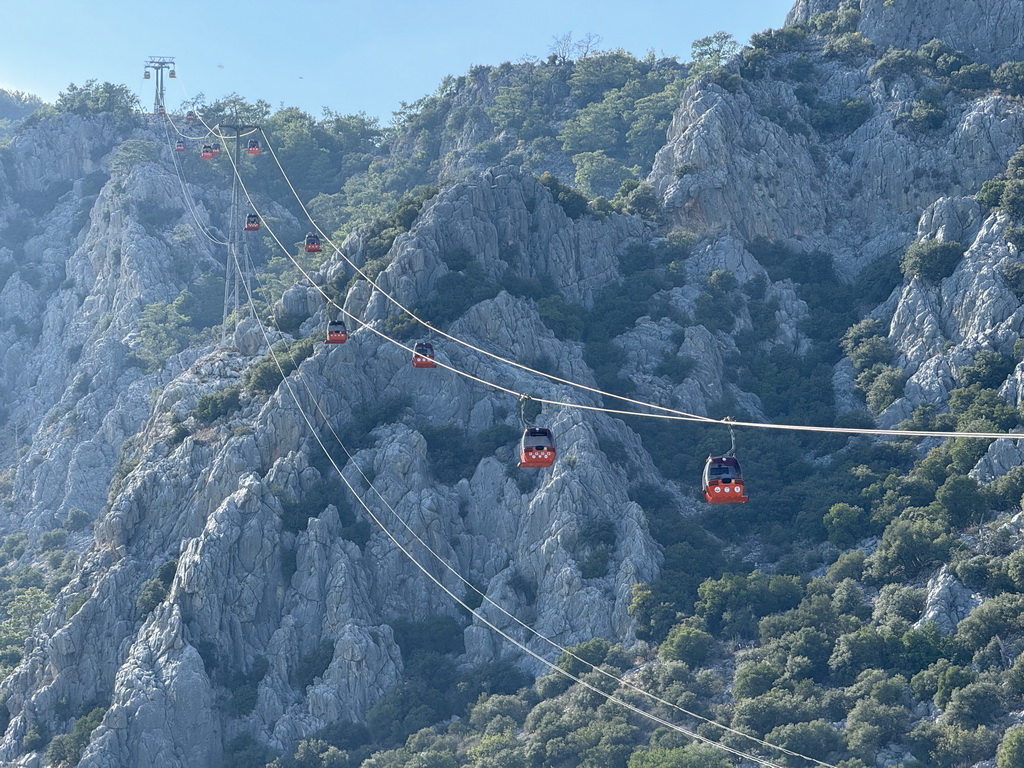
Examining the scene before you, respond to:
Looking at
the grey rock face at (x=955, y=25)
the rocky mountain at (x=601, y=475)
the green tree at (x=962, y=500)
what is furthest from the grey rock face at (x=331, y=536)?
the grey rock face at (x=955, y=25)

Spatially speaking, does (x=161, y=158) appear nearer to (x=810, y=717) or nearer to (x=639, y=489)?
(x=639, y=489)

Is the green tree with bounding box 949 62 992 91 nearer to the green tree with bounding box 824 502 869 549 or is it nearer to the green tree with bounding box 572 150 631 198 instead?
the green tree with bounding box 572 150 631 198

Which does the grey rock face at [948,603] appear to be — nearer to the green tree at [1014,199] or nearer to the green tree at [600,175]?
the green tree at [1014,199]

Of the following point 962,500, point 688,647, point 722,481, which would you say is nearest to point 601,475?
point 688,647

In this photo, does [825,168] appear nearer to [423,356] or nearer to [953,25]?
[953,25]

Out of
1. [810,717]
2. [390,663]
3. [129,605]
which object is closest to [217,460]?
[129,605]
